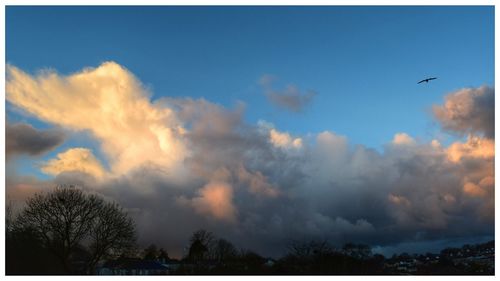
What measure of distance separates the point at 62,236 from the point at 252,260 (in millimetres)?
29833

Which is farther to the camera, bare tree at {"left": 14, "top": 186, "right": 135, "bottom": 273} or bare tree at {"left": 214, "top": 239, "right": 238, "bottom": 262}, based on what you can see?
bare tree at {"left": 214, "top": 239, "right": 238, "bottom": 262}

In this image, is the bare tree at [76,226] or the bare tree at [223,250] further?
the bare tree at [223,250]

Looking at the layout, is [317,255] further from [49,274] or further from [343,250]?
[49,274]

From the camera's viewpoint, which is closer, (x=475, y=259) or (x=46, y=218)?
(x=46, y=218)

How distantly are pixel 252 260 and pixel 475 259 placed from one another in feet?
125

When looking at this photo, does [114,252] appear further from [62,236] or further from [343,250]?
[343,250]

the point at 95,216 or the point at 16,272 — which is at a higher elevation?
the point at 95,216

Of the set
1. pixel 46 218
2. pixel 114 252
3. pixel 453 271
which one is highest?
pixel 46 218

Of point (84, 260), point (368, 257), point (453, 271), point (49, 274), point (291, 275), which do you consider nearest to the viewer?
point (49, 274)

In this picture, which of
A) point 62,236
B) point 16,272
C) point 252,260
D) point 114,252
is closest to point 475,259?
point 252,260

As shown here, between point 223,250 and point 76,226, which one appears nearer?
point 76,226

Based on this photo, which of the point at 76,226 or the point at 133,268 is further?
the point at 133,268

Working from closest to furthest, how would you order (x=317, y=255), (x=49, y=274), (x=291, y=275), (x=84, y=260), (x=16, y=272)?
(x=16, y=272) < (x=49, y=274) < (x=291, y=275) < (x=84, y=260) < (x=317, y=255)

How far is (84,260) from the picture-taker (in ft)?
265
